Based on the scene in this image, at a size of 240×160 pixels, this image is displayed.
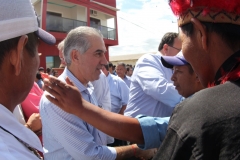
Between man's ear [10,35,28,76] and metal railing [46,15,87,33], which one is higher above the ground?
metal railing [46,15,87,33]

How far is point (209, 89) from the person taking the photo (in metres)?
0.87

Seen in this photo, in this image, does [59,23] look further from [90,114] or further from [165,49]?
[90,114]

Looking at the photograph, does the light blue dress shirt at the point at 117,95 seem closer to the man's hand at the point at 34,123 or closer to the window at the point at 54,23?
the man's hand at the point at 34,123

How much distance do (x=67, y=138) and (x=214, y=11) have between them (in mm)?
1262

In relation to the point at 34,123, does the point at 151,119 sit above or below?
above

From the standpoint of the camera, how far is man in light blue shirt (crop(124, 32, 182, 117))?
2.52 meters

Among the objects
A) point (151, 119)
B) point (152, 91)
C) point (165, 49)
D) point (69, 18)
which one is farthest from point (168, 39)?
point (69, 18)

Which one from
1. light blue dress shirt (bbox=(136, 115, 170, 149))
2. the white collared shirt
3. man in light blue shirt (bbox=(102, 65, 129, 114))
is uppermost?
the white collared shirt

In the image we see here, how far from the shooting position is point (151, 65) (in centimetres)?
282

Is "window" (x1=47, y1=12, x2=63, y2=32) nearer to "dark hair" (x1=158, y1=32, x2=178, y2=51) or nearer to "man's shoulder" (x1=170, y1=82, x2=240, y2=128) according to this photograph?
"dark hair" (x1=158, y1=32, x2=178, y2=51)

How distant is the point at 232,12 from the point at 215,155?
576 mm

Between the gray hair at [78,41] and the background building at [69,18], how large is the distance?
13057mm

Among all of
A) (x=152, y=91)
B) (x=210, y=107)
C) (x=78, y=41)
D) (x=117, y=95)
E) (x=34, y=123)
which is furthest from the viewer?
(x=117, y=95)

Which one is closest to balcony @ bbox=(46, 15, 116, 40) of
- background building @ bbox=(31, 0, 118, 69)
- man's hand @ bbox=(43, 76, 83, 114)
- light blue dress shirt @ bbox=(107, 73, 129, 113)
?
background building @ bbox=(31, 0, 118, 69)
